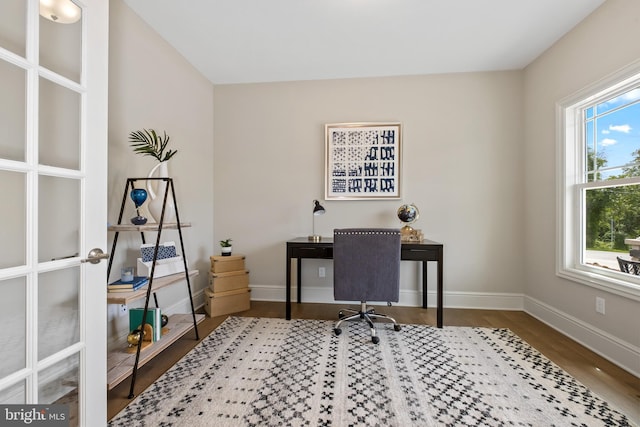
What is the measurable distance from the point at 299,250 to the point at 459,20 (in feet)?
7.72

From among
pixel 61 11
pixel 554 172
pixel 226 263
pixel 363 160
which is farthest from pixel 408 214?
pixel 61 11

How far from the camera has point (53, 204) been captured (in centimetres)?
108

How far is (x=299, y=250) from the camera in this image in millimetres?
2723

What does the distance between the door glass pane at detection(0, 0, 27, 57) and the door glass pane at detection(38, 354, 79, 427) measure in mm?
1153

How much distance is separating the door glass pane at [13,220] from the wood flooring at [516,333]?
3.22 feet

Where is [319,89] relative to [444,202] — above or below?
above

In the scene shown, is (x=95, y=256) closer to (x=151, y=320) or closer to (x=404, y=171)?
(x=151, y=320)

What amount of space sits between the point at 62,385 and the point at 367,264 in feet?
6.05

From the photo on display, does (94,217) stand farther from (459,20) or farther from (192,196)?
(459,20)

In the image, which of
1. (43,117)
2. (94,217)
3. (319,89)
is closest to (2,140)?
(43,117)

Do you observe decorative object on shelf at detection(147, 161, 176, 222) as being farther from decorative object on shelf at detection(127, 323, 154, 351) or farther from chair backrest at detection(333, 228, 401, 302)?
chair backrest at detection(333, 228, 401, 302)

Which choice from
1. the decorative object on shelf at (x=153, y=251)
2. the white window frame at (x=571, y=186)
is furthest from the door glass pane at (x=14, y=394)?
the white window frame at (x=571, y=186)

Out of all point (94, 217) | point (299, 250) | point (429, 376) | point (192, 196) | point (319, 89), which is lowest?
point (429, 376)

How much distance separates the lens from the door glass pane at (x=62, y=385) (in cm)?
104
